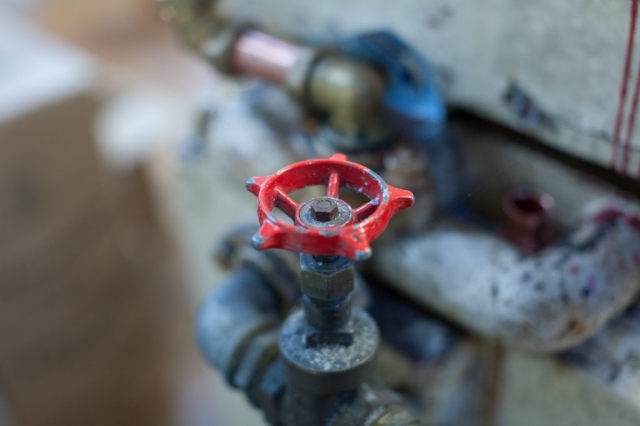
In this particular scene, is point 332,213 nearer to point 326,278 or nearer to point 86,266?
point 326,278

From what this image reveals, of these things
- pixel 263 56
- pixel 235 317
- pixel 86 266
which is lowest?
pixel 86 266

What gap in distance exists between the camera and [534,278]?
0.57 meters

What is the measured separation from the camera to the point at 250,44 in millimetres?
781

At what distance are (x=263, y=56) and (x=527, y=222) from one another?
0.36 meters

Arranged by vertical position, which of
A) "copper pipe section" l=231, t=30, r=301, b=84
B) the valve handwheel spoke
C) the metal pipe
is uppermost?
the valve handwheel spoke

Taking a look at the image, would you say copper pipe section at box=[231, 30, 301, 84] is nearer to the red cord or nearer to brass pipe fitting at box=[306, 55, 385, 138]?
brass pipe fitting at box=[306, 55, 385, 138]

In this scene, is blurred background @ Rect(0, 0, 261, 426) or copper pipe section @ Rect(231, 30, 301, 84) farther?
blurred background @ Rect(0, 0, 261, 426)

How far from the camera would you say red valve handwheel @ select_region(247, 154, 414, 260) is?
0.36 meters

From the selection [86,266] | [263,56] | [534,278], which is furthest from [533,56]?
[86,266]

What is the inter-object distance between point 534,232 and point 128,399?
1203 mm

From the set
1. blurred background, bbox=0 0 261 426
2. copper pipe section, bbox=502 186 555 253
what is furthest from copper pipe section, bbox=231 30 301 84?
copper pipe section, bbox=502 186 555 253

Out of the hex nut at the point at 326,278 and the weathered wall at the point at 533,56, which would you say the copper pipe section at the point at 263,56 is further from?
the hex nut at the point at 326,278

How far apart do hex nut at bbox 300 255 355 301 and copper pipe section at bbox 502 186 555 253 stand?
0.26 metres

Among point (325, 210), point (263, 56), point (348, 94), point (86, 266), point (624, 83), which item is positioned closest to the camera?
point (325, 210)
